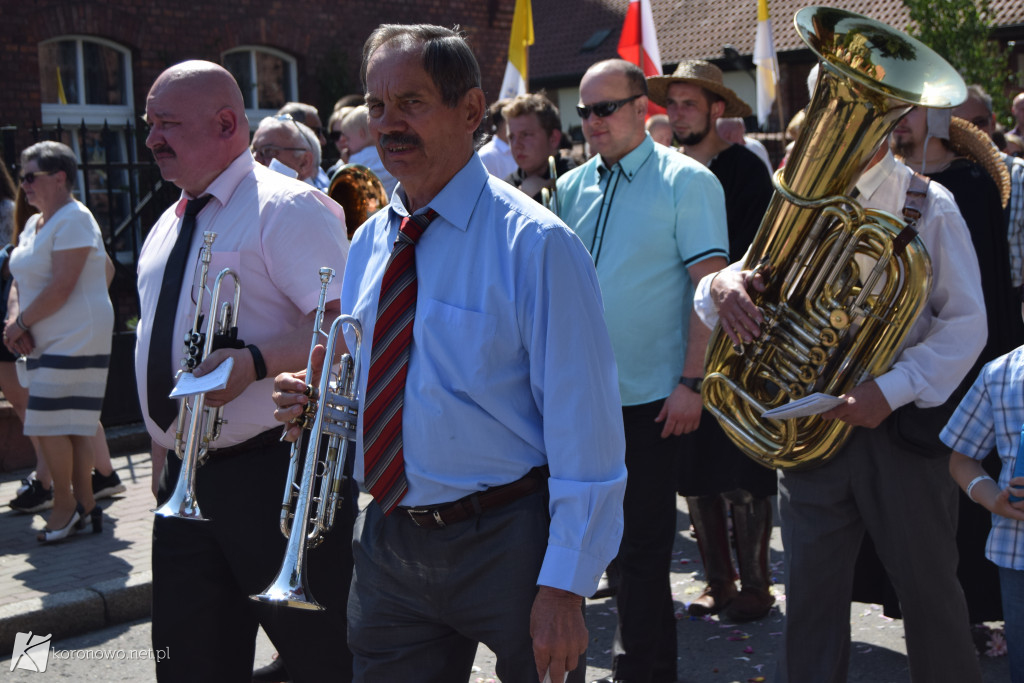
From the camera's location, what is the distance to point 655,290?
4254 millimetres

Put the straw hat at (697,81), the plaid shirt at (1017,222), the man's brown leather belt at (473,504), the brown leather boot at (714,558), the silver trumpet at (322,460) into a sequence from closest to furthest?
the man's brown leather belt at (473,504) < the silver trumpet at (322,460) < the brown leather boot at (714,558) < the straw hat at (697,81) < the plaid shirt at (1017,222)

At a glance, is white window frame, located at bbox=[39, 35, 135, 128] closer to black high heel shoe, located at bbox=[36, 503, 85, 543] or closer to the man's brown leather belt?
black high heel shoe, located at bbox=[36, 503, 85, 543]

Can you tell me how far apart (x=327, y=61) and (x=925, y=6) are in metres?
10.7

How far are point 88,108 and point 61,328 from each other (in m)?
9.86

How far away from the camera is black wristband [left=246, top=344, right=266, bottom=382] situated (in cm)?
322

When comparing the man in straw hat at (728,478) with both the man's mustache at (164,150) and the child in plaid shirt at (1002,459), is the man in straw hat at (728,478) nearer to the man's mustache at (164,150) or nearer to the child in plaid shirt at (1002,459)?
the child in plaid shirt at (1002,459)

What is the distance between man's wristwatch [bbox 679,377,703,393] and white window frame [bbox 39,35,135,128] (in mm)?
12463

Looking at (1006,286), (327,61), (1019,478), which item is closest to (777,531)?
(1006,286)

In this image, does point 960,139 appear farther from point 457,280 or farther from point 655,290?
point 457,280

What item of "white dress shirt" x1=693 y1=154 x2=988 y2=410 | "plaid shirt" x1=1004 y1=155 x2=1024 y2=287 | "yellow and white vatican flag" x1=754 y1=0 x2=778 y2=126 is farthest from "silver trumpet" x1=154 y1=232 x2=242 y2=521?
"yellow and white vatican flag" x1=754 y1=0 x2=778 y2=126

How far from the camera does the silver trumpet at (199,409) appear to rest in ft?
10.4

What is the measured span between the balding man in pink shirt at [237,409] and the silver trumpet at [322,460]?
57cm

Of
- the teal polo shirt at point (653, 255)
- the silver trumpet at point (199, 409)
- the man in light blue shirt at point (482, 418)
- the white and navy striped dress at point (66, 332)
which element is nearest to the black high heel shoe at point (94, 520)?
the white and navy striped dress at point (66, 332)

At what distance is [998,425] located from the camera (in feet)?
10.6
